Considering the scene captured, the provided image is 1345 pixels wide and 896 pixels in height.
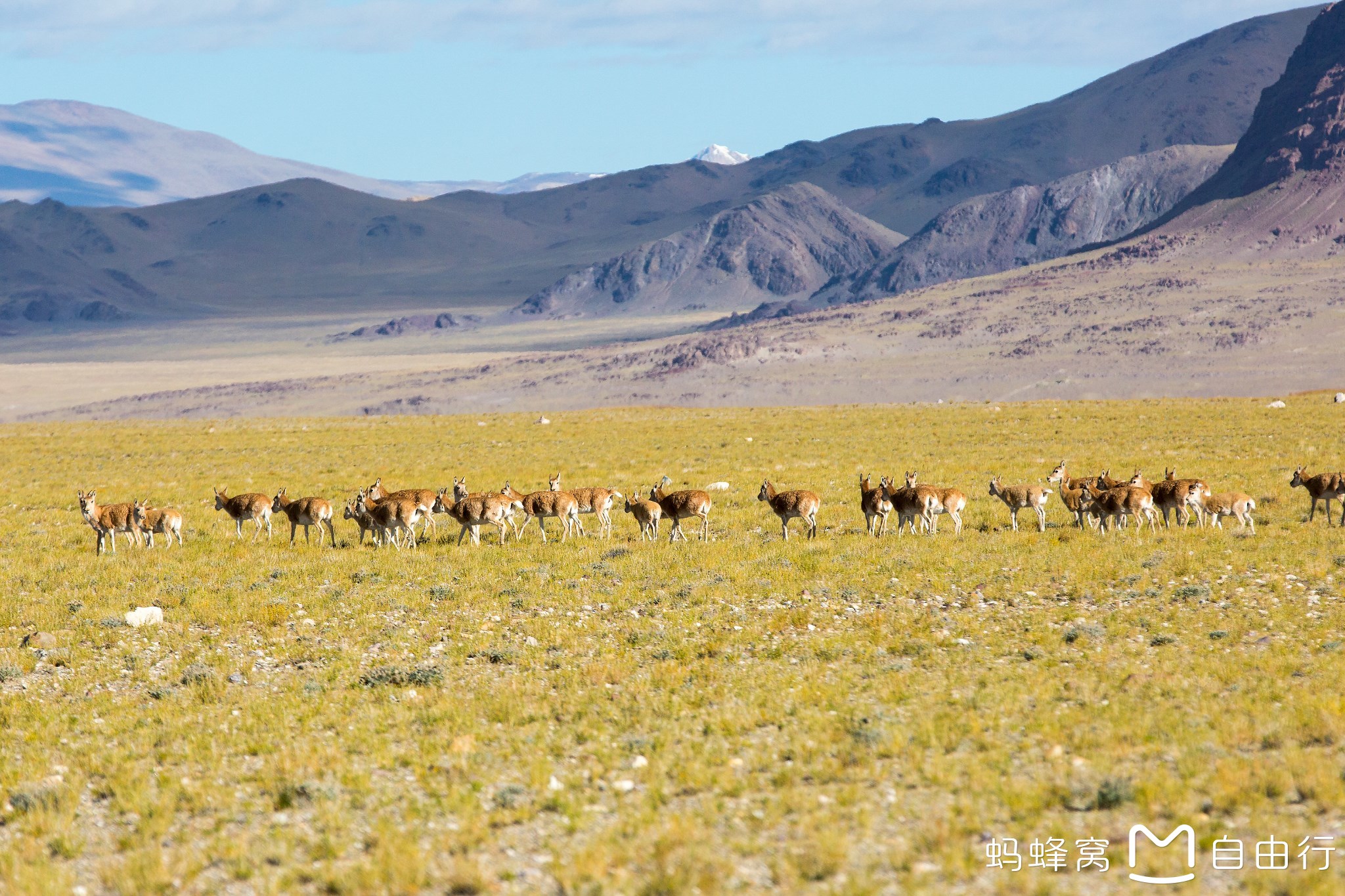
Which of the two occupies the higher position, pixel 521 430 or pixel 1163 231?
pixel 1163 231

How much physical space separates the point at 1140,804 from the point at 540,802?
4584mm

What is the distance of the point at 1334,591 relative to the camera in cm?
1503

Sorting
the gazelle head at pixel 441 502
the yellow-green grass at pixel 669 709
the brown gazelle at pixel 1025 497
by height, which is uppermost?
the gazelle head at pixel 441 502

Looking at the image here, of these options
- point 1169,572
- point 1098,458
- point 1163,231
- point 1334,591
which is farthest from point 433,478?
point 1163,231

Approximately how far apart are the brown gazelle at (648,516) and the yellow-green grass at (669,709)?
0.37m

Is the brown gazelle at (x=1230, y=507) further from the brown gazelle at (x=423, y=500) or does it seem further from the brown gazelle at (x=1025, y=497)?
the brown gazelle at (x=423, y=500)

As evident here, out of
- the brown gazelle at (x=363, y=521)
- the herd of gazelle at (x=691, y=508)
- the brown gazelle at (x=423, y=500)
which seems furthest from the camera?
the brown gazelle at (x=423, y=500)

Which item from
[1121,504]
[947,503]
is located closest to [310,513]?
[947,503]

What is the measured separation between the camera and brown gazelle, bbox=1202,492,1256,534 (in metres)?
20.9

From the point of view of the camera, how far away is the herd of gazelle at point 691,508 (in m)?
21.1

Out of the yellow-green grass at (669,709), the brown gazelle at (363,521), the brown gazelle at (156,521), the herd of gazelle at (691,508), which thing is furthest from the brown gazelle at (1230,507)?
the brown gazelle at (156,521)

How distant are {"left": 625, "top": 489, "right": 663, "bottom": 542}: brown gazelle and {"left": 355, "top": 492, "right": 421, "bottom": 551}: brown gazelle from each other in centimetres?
413

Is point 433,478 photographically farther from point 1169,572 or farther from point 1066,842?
point 1066,842

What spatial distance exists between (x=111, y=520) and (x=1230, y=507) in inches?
828
